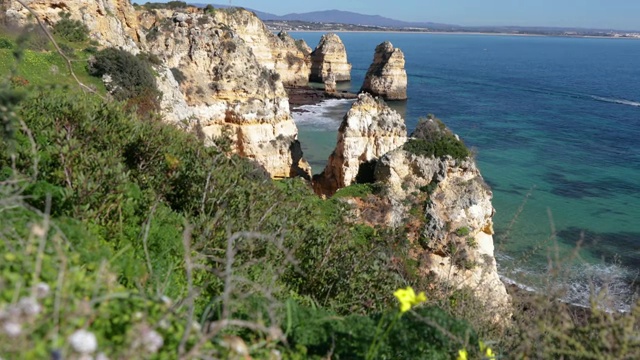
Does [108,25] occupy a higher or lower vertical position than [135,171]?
higher

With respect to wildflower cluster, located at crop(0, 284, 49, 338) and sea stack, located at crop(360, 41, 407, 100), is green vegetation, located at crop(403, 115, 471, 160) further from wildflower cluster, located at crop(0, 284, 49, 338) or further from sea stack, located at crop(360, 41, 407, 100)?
sea stack, located at crop(360, 41, 407, 100)

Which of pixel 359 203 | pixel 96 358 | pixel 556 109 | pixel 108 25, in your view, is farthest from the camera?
pixel 556 109

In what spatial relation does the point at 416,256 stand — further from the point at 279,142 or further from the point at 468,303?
the point at 279,142

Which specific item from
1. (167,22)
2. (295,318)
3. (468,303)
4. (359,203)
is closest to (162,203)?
(295,318)

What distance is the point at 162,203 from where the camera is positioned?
31.8ft

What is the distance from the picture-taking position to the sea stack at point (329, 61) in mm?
89938

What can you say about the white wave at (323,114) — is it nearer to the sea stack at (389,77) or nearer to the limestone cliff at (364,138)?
the sea stack at (389,77)

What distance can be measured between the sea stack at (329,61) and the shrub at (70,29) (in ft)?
214

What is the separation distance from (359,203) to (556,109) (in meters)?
56.2

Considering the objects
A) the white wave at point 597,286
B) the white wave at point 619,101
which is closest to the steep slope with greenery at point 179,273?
the white wave at point 597,286

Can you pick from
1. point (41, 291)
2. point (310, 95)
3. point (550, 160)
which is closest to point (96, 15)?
point (41, 291)

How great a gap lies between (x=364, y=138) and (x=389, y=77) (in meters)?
49.1

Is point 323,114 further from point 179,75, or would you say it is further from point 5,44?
point 5,44

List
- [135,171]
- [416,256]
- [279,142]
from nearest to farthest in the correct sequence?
[135,171] → [416,256] → [279,142]
